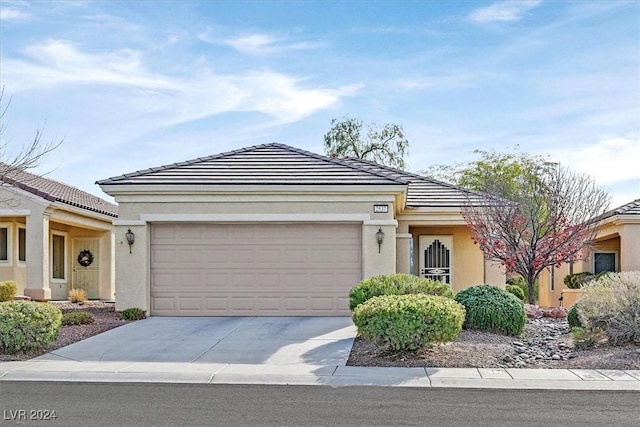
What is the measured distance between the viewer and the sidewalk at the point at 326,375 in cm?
988

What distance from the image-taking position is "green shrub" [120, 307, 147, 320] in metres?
16.6

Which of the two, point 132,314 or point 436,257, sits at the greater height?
point 436,257

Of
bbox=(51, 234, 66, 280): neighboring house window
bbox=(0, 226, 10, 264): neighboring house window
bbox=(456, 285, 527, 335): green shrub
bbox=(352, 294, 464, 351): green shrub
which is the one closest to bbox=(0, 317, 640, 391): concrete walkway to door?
bbox=(352, 294, 464, 351): green shrub

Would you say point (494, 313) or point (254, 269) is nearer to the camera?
point (494, 313)

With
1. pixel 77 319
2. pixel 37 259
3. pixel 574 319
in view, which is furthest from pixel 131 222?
pixel 574 319

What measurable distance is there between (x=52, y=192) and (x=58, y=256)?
2.83 meters

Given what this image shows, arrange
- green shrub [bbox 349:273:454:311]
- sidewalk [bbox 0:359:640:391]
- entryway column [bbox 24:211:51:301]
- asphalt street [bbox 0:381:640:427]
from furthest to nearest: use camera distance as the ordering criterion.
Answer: entryway column [bbox 24:211:51:301], green shrub [bbox 349:273:454:311], sidewalk [bbox 0:359:640:391], asphalt street [bbox 0:381:640:427]

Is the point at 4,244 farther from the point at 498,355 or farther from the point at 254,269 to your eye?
the point at 498,355

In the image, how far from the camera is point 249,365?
11312 millimetres

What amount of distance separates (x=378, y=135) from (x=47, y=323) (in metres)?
32.0

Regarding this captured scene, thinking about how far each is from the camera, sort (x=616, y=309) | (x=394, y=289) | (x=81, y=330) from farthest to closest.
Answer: (x=81, y=330) → (x=394, y=289) → (x=616, y=309)

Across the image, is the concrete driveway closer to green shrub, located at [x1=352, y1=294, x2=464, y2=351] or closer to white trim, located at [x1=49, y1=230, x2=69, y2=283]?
green shrub, located at [x1=352, y1=294, x2=464, y2=351]

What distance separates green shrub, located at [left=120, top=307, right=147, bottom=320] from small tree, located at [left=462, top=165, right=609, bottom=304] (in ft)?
28.3

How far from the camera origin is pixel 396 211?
19016mm
